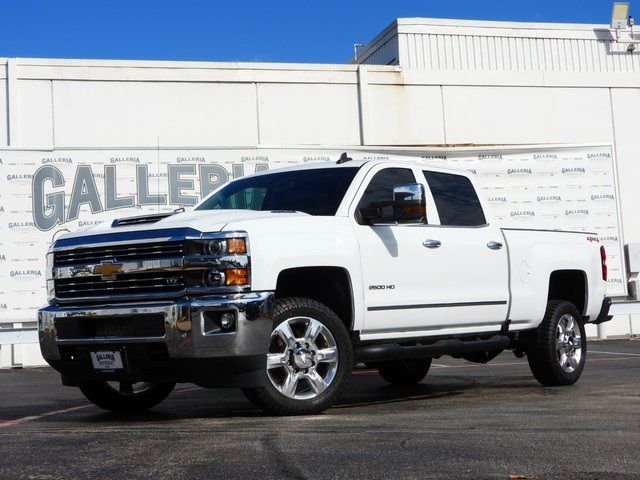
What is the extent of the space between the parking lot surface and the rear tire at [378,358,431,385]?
0.84 metres

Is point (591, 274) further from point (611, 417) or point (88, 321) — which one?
point (88, 321)

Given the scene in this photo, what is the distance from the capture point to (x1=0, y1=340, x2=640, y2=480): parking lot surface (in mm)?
4961

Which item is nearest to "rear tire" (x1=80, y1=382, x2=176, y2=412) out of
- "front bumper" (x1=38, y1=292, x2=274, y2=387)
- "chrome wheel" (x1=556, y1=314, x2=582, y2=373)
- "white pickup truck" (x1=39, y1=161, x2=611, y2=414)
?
"white pickup truck" (x1=39, y1=161, x2=611, y2=414)

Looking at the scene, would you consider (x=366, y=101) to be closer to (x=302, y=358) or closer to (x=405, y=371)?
(x=405, y=371)

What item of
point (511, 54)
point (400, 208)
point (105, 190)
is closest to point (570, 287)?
point (400, 208)

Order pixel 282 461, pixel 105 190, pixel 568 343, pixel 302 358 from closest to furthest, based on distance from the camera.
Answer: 1. pixel 282 461
2. pixel 302 358
3. pixel 568 343
4. pixel 105 190

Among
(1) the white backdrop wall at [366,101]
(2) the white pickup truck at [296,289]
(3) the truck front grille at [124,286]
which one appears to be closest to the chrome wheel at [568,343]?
(2) the white pickup truck at [296,289]

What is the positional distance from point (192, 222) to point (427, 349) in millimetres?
2258

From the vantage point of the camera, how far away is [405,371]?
34.5ft

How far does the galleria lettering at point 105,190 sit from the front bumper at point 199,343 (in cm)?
958

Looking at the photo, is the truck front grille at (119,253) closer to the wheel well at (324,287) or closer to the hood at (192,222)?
the hood at (192,222)

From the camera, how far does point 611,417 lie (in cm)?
688

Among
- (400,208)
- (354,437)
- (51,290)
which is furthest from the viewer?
(400,208)

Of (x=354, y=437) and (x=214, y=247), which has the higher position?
(x=214, y=247)
